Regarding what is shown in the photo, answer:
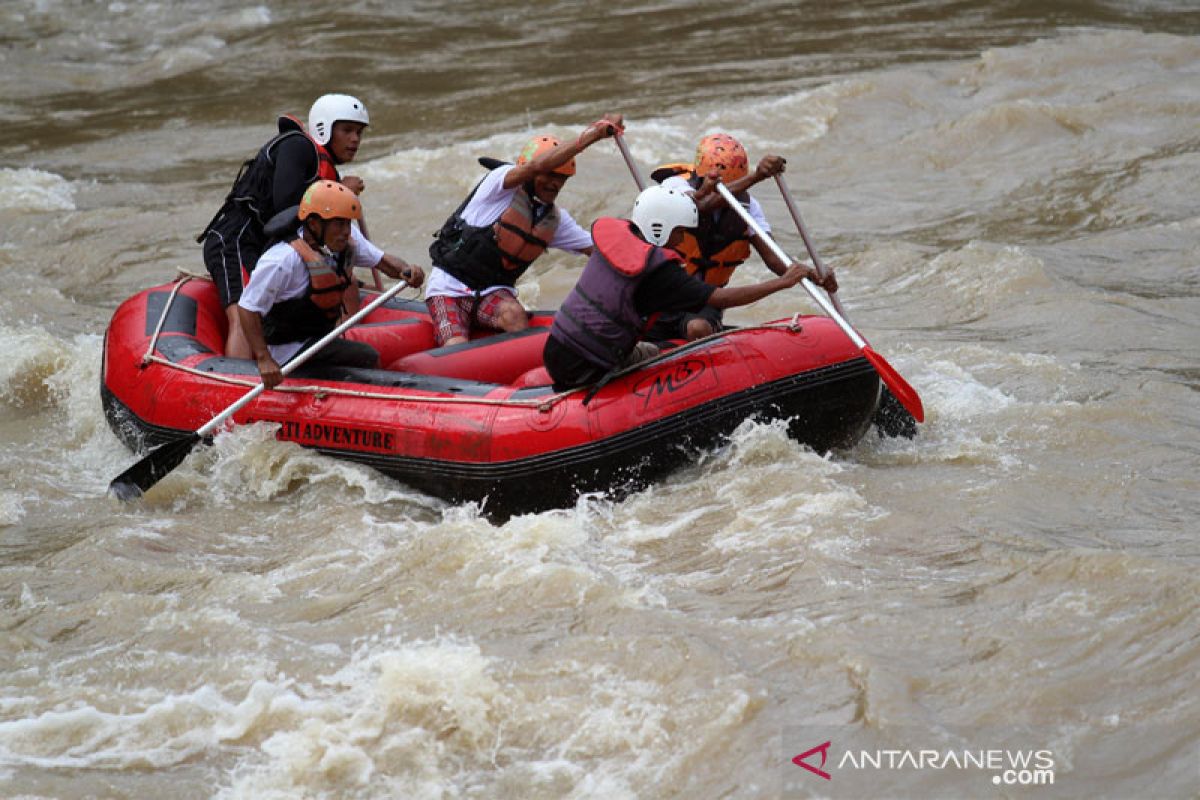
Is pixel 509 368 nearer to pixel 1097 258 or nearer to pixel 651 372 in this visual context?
pixel 651 372

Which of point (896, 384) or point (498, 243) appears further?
point (498, 243)

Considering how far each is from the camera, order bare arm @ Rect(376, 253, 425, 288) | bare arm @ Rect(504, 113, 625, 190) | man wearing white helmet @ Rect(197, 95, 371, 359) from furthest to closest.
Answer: man wearing white helmet @ Rect(197, 95, 371, 359) < bare arm @ Rect(376, 253, 425, 288) < bare arm @ Rect(504, 113, 625, 190)

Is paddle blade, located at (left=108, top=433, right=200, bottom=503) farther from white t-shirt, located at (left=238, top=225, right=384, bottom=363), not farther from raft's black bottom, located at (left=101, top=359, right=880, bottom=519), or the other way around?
raft's black bottom, located at (left=101, top=359, right=880, bottom=519)

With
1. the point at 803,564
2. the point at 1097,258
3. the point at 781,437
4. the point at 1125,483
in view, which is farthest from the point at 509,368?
the point at 1097,258

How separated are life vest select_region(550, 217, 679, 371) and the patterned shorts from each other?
0.96 meters

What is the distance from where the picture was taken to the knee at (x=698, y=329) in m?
6.45

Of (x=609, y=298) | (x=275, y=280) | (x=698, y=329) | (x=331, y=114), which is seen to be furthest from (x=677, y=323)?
(x=331, y=114)

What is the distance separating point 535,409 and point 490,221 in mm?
1152

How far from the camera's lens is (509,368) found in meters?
6.67

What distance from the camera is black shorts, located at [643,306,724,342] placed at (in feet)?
21.5

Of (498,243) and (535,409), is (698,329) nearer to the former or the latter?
(535,409)

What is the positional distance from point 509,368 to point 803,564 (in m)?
1.97

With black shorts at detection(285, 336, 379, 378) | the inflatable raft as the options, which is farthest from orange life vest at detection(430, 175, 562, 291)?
black shorts at detection(285, 336, 379, 378)

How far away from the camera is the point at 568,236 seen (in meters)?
6.93
